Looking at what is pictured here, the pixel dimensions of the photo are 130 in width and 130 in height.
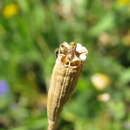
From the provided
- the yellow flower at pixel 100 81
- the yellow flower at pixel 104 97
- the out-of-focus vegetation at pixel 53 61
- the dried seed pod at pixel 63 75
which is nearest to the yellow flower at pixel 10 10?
the out-of-focus vegetation at pixel 53 61

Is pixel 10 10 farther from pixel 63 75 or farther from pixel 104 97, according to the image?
pixel 63 75

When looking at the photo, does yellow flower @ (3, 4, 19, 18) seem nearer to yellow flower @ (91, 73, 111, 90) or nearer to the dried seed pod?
yellow flower @ (91, 73, 111, 90)

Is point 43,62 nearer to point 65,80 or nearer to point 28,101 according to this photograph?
point 28,101

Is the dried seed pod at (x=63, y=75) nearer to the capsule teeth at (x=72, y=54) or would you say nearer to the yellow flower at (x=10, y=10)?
the capsule teeth at (x=72, y=54)

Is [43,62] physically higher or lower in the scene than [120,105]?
higher

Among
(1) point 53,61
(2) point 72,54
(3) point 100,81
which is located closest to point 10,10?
(1) point 53,61

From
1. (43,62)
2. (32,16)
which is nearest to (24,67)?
(43,62)
